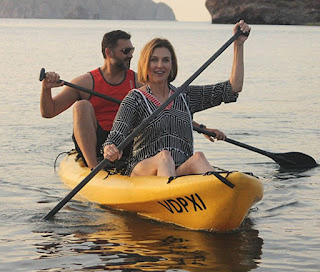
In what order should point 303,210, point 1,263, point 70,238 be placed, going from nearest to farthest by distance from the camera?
1. point 1,263
2. point 70,238
3. point 303,210

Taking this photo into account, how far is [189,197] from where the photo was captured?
6773 mm

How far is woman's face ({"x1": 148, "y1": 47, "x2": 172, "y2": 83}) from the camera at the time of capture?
22.8 ft

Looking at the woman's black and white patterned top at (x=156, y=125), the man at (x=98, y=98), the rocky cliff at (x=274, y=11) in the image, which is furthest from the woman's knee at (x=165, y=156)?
the rocky cliff at (x=274, y=11)

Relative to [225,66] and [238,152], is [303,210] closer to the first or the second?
[238,152]

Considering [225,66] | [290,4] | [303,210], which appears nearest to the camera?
[303,210]

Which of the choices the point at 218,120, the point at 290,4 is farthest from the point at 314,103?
the point at 290,4

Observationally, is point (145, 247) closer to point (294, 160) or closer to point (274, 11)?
point (294, 160)

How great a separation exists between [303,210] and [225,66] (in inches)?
882

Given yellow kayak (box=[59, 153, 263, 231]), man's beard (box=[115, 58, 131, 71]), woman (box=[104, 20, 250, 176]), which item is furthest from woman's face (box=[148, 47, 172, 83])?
man's beard (box=[115, 58, 131, 71])

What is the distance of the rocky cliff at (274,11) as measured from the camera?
101375 mm

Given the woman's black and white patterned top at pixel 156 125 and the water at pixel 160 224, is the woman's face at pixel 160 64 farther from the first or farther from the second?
the water at pixel 160 224

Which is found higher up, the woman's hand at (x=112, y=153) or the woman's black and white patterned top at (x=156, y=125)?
the woman's black and white patterned top at (x=156, y=125)

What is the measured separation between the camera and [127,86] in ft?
28.0

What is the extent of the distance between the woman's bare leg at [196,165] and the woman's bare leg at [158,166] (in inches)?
4.1
